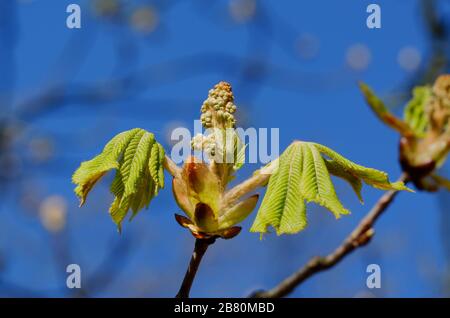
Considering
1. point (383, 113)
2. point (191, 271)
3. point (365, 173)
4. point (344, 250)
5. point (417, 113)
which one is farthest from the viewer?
point (417, 113)

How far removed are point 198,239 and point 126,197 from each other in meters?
0.17

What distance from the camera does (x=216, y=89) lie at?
1.51 m

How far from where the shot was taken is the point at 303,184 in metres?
1.50

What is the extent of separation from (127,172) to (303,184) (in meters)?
0.35

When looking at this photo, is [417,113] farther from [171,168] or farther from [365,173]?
[171,168]

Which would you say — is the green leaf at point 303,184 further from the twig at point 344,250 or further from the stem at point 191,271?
the twig at point 344,250

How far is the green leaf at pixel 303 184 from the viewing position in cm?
144

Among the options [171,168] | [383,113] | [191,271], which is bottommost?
[191,271]

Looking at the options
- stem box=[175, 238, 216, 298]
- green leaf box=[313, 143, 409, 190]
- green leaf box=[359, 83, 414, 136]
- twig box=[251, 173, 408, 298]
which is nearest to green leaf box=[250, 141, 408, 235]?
green leaf box=[313, 143, 409, 190]

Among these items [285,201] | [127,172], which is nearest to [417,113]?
[285,201]
